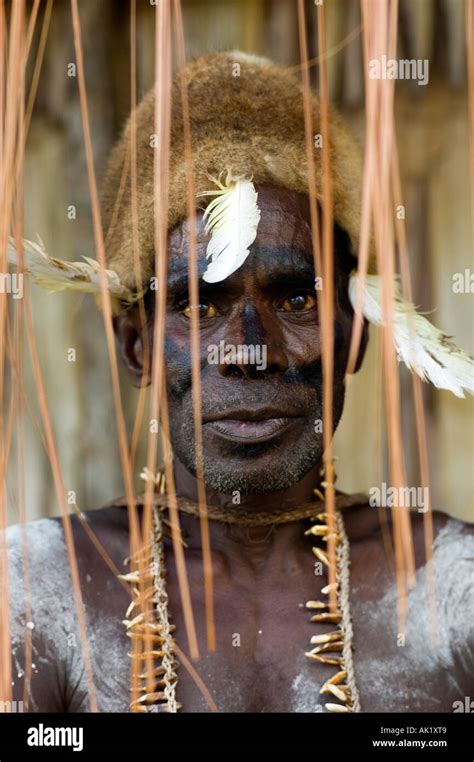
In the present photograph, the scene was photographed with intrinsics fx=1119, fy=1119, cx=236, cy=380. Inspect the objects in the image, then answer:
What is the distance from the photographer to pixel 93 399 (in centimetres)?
327

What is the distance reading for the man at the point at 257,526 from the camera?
78.6 inches

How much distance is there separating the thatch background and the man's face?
3.66 ft

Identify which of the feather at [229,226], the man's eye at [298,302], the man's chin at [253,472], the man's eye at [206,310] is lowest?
the man's chin at [253,472]

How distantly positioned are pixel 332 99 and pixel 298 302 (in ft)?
4.00

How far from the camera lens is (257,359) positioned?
1.98 metres

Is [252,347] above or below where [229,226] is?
below

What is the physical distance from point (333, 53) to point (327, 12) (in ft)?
0.36

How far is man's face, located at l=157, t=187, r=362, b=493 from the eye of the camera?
6.54 ft

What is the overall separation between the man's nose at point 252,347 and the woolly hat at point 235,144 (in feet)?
0.77

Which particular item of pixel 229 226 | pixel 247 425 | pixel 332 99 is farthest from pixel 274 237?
pixel 332 99

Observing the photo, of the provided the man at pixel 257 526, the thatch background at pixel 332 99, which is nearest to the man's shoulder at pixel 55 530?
the man at pixel 257 526

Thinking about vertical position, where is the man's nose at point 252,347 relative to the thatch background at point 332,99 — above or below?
below

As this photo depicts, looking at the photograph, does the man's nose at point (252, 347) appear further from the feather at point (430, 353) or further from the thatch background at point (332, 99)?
the thatch background at point (332, 99)

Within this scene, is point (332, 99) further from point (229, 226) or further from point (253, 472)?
point (253, 472)
